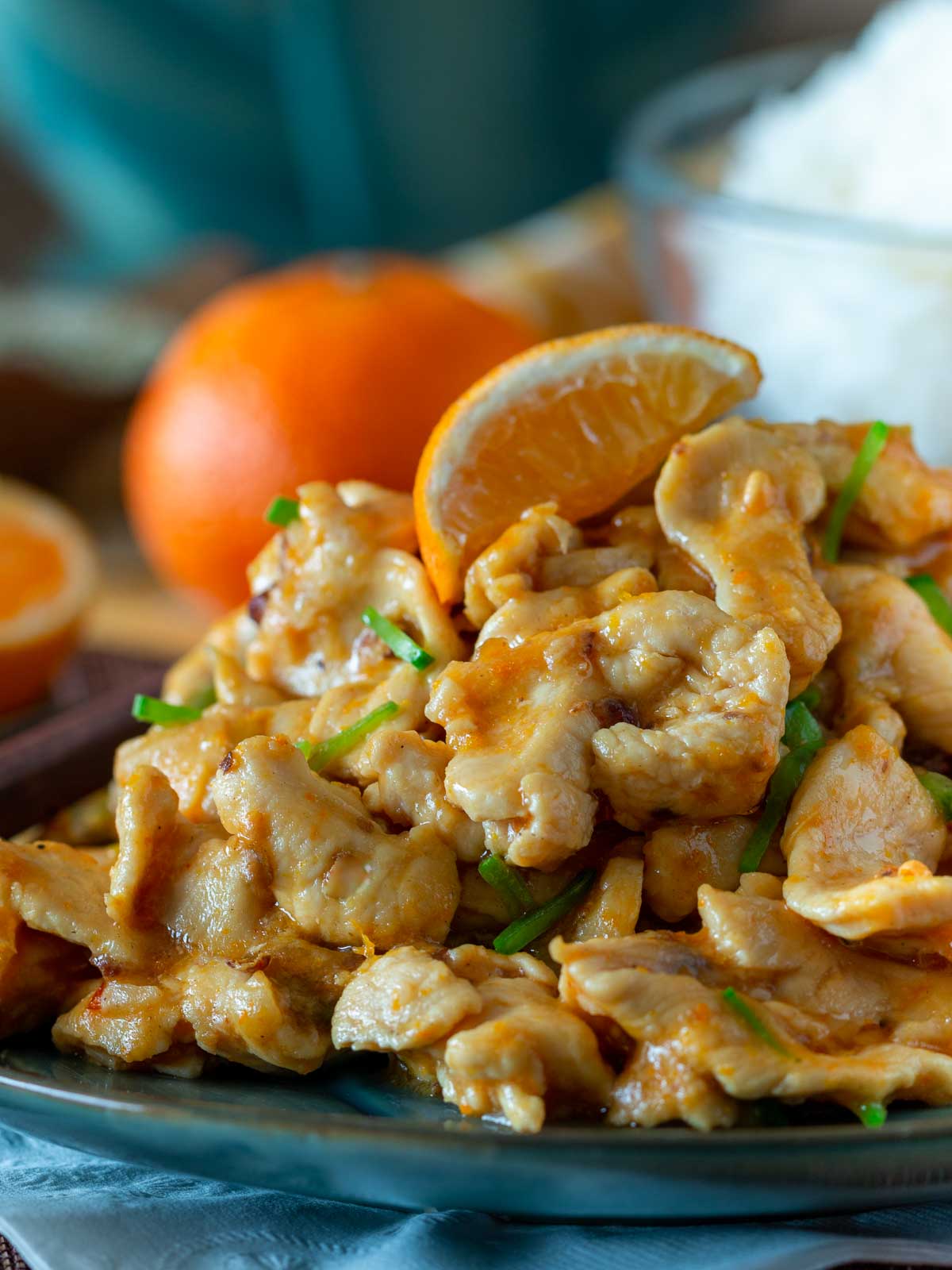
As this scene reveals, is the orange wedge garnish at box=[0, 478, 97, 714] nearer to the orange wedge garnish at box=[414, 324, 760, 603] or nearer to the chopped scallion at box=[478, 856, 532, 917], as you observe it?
the orange wedge garnish at box=[414, 324, 760, 603]

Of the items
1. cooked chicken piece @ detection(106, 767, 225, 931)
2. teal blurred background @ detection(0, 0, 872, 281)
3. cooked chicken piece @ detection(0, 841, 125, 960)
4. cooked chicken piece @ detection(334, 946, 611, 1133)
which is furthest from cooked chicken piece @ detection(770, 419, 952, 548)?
teal blurred background @ detection(0, 0, 872, 281)

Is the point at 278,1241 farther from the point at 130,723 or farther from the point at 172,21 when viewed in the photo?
the point at 172,21

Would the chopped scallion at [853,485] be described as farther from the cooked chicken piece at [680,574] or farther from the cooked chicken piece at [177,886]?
the cooked chicken piece at [177,886]

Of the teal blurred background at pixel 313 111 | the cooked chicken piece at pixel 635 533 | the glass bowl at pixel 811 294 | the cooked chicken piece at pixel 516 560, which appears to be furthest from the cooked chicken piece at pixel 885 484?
the teal blurred background at pixel 313 111

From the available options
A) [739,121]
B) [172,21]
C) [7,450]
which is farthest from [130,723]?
[172,21]

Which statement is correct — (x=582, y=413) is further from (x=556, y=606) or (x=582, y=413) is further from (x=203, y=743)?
(x=203, y=743)
